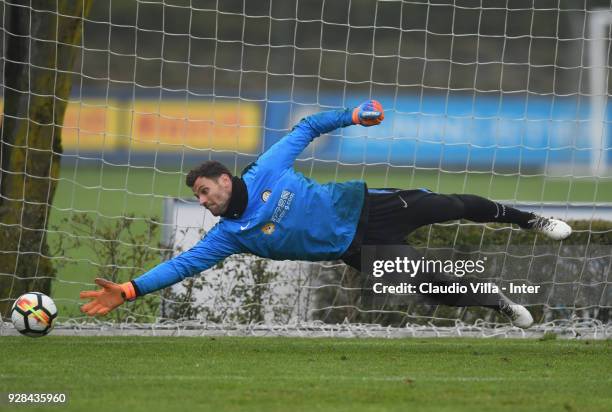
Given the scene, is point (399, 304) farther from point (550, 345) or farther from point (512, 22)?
point (512, 22)

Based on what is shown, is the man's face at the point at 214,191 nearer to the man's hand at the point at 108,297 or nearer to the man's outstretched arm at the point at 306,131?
the man's outstretched arm at the point at 306,131

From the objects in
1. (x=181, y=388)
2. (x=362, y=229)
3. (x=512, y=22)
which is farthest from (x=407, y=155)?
(x=181, y=388)

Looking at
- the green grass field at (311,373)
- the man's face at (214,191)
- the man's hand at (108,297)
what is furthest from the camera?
the man's face at (214,191)

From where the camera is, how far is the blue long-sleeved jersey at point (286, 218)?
→ 7.98 metres

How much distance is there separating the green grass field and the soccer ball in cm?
23

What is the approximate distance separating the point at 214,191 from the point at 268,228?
Result: 0.55 m

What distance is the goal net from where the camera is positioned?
Answer: 10305 millimetres

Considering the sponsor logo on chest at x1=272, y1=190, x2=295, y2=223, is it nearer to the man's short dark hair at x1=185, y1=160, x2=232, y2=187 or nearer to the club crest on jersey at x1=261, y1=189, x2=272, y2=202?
the club crest on jersey at x1=261, y1=189, x2=272, y2=202

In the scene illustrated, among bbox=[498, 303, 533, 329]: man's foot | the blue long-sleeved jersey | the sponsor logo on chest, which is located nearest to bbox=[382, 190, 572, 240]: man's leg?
the blue long-sleeved jersey

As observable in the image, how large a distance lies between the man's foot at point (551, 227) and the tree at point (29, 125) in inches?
173

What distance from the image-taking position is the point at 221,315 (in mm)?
10281

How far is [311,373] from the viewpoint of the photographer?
7.50m

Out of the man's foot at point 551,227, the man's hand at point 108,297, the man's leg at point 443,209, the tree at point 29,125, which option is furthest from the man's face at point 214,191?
the tree at point 29,125

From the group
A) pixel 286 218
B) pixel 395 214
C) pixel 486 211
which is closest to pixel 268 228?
pixel 286 218
